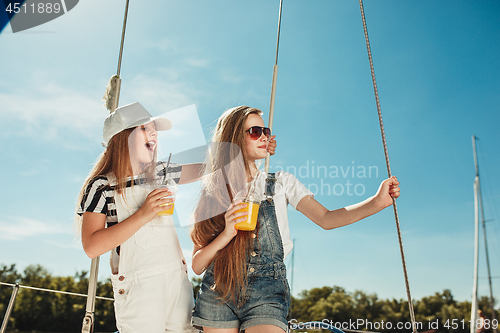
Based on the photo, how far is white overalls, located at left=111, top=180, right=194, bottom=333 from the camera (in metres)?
1.77

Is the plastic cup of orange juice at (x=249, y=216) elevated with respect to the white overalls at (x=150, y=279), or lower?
elevated

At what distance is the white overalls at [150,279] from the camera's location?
5.80ft

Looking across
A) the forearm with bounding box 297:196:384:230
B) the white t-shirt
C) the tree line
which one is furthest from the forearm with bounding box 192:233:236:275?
the tree line

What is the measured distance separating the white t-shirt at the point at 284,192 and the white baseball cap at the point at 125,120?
73 cm

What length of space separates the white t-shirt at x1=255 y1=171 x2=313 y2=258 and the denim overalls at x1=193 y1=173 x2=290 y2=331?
80 mm

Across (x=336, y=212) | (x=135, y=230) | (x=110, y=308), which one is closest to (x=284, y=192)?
(x=336, y=212)

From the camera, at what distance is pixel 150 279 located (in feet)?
5.94

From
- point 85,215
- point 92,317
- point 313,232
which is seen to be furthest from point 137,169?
point 313,232

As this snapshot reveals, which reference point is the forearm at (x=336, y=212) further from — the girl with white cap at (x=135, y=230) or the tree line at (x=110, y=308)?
the tree line at (x=110, y=308)

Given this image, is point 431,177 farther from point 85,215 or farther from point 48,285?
point 85,215

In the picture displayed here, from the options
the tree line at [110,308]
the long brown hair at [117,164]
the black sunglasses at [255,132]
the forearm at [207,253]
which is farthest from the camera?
the tree line at [110,308]

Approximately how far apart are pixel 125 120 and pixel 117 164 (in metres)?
0.26

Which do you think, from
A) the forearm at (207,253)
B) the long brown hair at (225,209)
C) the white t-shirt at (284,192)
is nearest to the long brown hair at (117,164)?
the long brown hair at (225,209)

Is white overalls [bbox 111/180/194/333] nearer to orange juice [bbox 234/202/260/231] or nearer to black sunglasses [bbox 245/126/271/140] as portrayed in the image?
orange juice [bbox 234/202/260/231]
